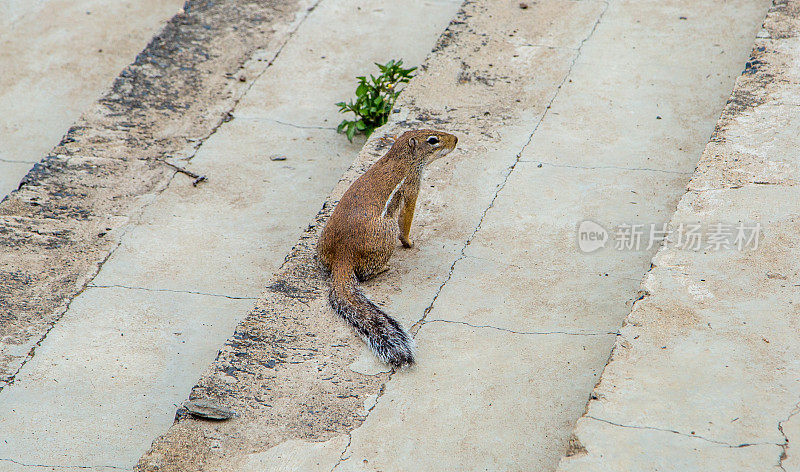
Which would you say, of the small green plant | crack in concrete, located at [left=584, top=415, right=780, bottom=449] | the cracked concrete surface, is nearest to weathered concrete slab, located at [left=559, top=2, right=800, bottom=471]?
crack in concrete, located at [left=584, top=415, right=780, bottom=449]

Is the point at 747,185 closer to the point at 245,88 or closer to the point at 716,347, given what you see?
the point at 716,347

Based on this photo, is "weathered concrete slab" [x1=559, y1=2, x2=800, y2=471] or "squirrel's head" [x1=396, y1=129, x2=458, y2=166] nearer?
"weathered concrete slab" [x1=559, y1=2, x2=800, y2=471]

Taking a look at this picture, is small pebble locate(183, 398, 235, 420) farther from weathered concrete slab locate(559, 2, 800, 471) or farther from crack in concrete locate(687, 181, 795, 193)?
crack in concrete locate(687, 181, 795, 193)

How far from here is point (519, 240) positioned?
4812 millimetres

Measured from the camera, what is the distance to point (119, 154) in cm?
Answer: 632

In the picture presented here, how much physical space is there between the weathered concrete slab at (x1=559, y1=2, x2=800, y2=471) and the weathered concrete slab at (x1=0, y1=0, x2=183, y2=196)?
4.87 meters

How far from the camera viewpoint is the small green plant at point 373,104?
20.4 ft

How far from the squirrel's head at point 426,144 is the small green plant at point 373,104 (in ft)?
4.60

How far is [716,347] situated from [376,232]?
173cm

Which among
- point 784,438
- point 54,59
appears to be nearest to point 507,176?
point 784,438

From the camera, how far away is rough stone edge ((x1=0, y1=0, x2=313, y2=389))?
5.07 m

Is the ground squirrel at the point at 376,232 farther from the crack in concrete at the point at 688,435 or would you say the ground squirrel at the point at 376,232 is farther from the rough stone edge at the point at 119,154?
the rough stone edge at the point at 119,154

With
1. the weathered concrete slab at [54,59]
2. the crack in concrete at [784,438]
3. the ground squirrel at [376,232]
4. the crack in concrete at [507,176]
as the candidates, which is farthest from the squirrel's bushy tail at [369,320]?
the weathered concrete slab at [54,59]

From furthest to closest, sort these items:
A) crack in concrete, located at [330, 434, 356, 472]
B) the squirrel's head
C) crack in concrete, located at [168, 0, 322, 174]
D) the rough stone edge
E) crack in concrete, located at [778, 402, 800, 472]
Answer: crack in concrete, located at [168, 0, 322, 174]
the rough stone edge
the squirrel's head
crack in concrete, located at [330, 434, 356, 472]
crack in concrete, located at [778, 402, 800, 472]
